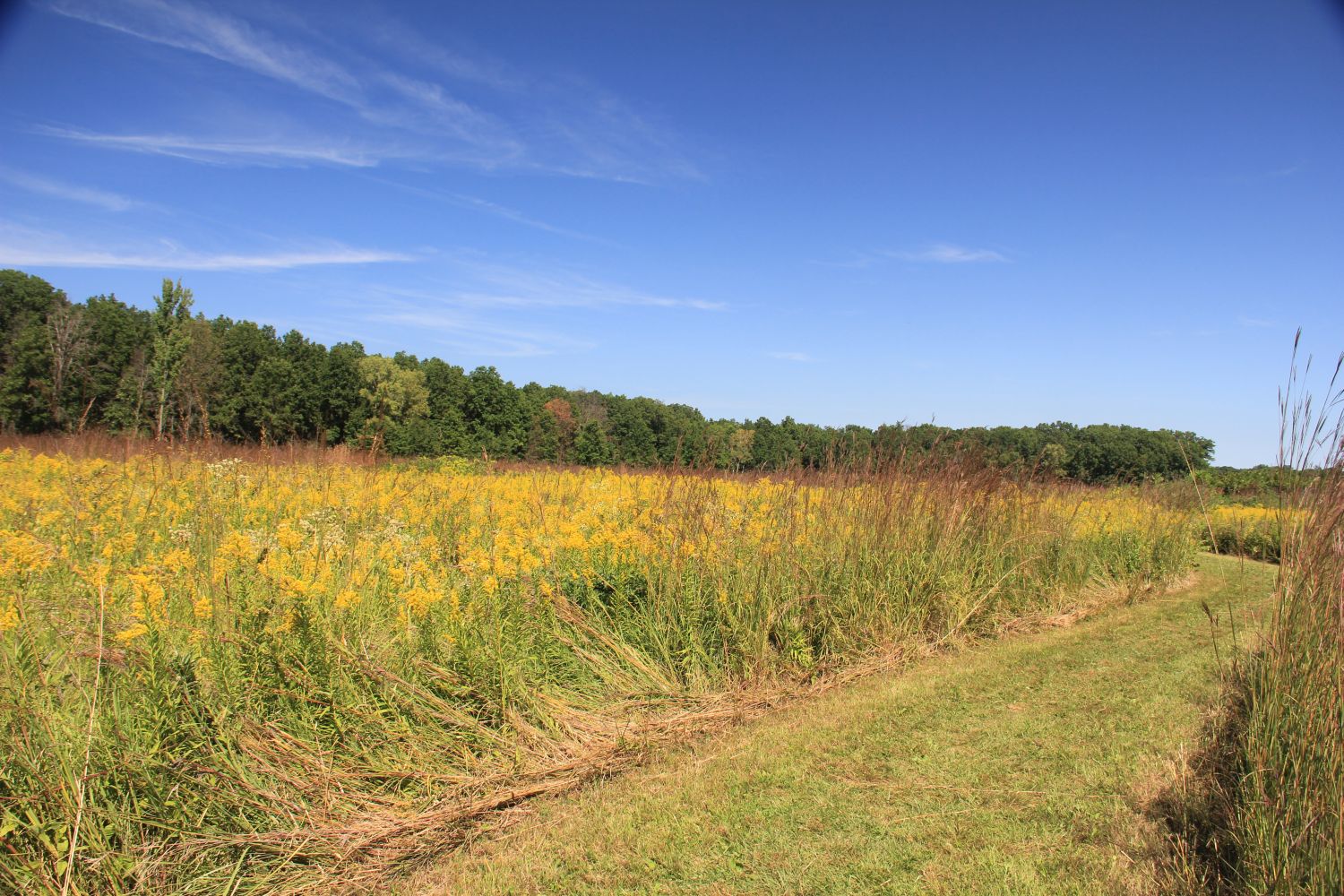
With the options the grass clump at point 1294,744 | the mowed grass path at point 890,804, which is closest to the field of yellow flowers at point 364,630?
the mowed grass path at point 890,804

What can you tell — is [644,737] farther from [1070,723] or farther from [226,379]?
[226,379]

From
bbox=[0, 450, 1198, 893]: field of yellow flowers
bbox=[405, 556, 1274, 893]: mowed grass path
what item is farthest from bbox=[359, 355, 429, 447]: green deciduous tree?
bbox=[405, 556, 1274, 893]: mowed grass path

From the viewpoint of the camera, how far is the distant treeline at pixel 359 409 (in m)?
6.39

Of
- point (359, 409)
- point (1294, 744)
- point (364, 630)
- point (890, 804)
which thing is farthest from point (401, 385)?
point (1294, 744)

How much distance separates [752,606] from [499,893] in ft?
8.12

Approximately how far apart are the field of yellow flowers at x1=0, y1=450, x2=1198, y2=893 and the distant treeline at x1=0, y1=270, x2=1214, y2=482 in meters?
0.57

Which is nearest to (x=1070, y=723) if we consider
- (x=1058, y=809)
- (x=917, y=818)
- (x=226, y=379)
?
(x=1058, y=809)

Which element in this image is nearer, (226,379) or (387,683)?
(387,683)

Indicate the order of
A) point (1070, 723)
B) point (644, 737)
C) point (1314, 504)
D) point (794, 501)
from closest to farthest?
point (1314, 504) → point (644, 737) → point (1070, 723) → point (794, 501)

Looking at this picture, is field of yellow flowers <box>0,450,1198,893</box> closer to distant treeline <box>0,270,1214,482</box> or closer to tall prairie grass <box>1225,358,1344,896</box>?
distant treeline <box>0,270,1214,482</box>

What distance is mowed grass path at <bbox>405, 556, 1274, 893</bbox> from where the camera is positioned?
2.52m

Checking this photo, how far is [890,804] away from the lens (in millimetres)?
3049

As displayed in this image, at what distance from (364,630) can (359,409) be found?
3695cm

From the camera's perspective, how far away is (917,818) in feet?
9.59
